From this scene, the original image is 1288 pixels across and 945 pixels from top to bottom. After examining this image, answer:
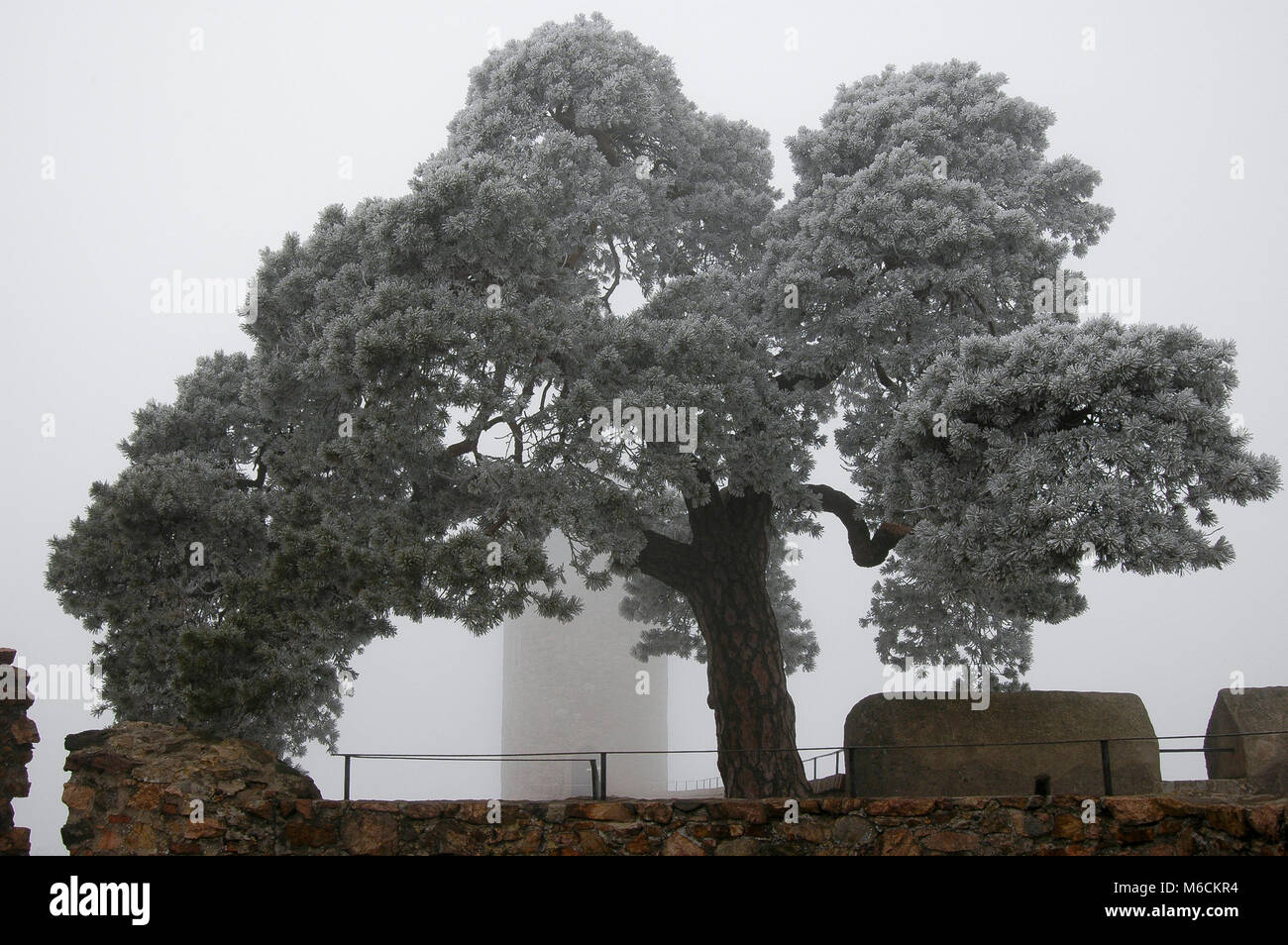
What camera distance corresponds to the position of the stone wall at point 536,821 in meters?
9.90

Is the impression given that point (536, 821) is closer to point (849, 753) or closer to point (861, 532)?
point (849, 753)

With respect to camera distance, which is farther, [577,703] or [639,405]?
[577,703]

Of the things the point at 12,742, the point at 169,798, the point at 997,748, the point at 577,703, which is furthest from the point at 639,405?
the point at 577,703

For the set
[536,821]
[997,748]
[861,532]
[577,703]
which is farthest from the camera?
[577,703]

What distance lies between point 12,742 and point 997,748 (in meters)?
10.9

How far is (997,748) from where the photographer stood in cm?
1280

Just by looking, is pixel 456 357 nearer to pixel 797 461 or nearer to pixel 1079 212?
pixel 797 461

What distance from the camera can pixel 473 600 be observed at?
10938 millimetres

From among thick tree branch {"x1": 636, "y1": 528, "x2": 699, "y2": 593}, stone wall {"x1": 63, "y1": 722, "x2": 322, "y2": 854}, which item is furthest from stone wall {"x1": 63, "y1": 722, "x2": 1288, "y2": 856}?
thick tree branch {"x1": 636, "y1": 528, "x2": 699, "y2": 593}

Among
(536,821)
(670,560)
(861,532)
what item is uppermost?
(861,532)

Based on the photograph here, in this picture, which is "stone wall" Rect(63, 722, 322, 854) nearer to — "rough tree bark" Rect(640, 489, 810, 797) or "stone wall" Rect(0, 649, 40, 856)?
"stone wall" Rect(0, 649, 40, 856)

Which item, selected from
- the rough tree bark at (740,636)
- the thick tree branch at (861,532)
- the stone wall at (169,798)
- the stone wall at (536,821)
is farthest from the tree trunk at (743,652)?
the stone wall at (169,798)

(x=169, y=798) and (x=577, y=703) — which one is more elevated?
(x=169, y=798)
